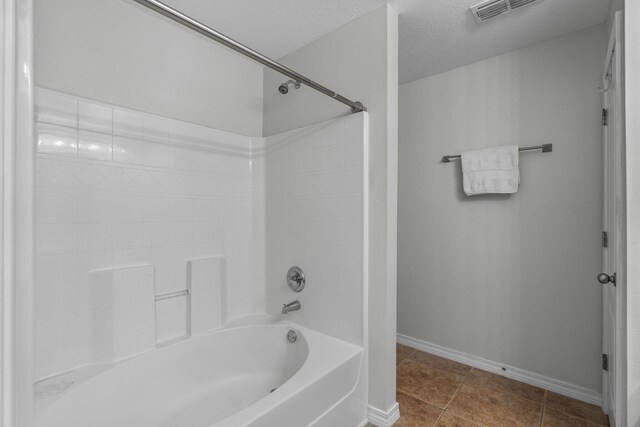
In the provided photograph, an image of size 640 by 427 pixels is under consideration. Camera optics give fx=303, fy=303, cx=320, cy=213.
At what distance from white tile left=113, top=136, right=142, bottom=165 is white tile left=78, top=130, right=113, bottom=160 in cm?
3

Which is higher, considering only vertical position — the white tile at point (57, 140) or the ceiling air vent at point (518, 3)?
the ceiling air vent at point (518, 3)

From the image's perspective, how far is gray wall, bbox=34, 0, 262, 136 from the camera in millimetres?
1478

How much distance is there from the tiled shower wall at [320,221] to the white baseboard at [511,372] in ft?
3.92

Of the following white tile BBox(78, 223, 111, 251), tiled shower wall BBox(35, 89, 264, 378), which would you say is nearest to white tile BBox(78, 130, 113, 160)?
tiled shower wall BBox(35, 89, 264, 378)

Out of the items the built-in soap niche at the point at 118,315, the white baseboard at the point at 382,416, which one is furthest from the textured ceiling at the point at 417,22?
the white baseboard at the point at 382,416

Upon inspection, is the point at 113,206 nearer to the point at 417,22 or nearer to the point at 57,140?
the point at 57,140

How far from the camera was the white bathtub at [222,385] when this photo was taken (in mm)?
1260

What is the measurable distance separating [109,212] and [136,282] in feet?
1.31

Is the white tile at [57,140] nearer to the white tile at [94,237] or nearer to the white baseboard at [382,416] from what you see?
the white tile at [94,237]

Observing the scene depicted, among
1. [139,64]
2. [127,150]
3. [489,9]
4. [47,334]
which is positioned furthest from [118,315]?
[489,9]

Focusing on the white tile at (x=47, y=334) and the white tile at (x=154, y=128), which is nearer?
the white tile at (x=47, y=334)

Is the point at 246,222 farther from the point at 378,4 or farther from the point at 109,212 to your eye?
the point at 378,4

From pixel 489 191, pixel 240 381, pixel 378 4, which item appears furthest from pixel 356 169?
pixel 240 381

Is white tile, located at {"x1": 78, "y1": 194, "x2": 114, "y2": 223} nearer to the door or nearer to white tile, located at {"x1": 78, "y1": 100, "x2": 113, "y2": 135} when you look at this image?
white tile, located at {"x1": 78, "y1": 100, "x2": 113, "y2": 135}
